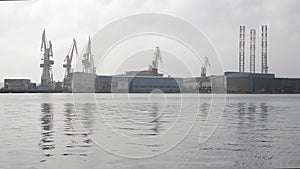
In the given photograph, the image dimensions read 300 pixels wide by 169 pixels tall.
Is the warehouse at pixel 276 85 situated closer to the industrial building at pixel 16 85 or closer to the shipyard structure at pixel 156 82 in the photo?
the shipyard structure at pixel 156 82

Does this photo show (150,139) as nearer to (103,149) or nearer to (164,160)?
(103,149)

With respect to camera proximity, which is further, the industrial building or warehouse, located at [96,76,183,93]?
the industrial building

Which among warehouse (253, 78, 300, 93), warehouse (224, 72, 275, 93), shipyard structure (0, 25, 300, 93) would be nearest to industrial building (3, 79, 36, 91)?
shipyard structure (0, 25, 300, 93)

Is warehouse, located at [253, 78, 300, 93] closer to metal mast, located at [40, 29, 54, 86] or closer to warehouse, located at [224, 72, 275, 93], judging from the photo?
warehouse, located at [224, 72, 275, 93]

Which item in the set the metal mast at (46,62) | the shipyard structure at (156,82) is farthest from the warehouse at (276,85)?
the metal mast at (46,62)

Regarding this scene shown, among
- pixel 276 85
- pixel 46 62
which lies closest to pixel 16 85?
pixel 46 62

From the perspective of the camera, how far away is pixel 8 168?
10.1 m

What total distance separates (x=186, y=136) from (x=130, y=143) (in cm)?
321

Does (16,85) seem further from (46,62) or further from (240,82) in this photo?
(240,82)

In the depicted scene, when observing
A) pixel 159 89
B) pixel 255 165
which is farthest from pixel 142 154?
pixel 159 89

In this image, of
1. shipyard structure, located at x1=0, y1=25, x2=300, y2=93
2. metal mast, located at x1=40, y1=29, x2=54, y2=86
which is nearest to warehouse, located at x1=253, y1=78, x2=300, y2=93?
shipyard structure, located at x1=0, y1=25, x2=300, y2=93

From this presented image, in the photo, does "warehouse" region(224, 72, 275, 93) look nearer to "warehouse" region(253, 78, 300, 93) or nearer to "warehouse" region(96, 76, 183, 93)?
"warehouse" region(253, 78, 300, 93)

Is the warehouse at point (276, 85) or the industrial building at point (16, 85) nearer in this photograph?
the warehouse at point (276, 85)

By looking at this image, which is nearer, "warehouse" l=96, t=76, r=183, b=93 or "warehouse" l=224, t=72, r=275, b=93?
"warehouse" l=96, t=76, r=183, b=93
